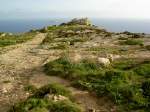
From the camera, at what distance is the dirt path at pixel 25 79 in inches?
711

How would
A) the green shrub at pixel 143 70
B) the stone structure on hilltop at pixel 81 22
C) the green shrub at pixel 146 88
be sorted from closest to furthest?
the green shrub at pixel 146 88 → the green shrub at pixel 143 70 → the stone structure on hilltop at pixel 81 22

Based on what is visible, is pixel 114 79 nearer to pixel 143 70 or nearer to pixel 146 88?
pixel 146 88

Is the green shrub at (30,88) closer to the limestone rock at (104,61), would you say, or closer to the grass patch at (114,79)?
the grass patch at (114,79)

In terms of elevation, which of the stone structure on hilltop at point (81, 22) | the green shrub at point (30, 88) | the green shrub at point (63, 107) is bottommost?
the stone structure on hilltop at point (81, 22)

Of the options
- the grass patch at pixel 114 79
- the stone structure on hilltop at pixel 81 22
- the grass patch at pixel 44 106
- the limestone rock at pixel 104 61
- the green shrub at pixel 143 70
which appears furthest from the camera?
the stone structure on hilltop at pixel 81 22

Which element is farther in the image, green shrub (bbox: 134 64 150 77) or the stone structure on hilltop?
the stone structure on hilltop

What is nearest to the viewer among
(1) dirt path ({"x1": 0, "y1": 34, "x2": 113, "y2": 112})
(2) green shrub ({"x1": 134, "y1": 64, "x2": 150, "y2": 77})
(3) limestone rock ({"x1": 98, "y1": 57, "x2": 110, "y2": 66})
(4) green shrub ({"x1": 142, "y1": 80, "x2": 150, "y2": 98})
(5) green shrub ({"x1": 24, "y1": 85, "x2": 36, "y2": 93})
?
(1) dirt path ({"x1": 0, "y1": 34, "x2": 113, "y2": 112})

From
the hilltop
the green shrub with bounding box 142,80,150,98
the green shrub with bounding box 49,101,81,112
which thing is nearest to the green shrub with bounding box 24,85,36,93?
the hilltop

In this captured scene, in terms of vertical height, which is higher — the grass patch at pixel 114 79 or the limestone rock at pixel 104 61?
the limestone rock at pixel 104 61

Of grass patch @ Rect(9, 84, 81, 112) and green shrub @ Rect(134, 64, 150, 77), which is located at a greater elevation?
green shrub @ Rect(134, 64, 150, 77)

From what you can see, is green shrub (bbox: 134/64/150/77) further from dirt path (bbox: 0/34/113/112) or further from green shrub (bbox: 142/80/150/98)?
dirt path (bbox: 0/34/113/112)

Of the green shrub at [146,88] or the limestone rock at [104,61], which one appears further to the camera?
the limestone rock at [104,61]

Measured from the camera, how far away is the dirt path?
18.0m

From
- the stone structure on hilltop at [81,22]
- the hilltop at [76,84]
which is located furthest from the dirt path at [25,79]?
the stone structure on hilltop at [81,22]
